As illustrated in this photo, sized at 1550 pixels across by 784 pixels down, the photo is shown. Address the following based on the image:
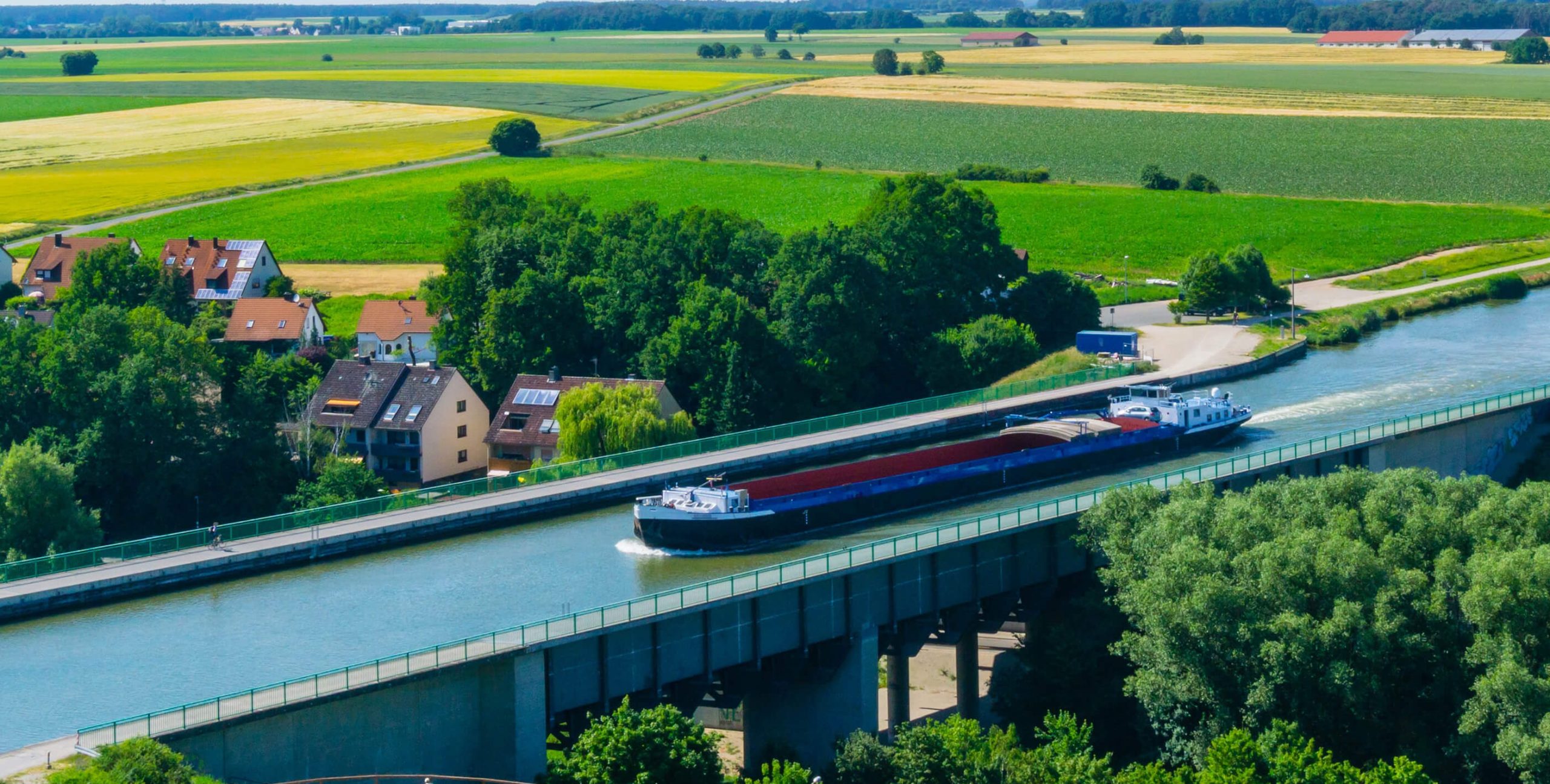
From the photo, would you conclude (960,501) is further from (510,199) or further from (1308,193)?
(1308,193)

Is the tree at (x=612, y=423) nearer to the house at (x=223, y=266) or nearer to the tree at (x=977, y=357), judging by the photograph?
the tree at (x=977, y=357)

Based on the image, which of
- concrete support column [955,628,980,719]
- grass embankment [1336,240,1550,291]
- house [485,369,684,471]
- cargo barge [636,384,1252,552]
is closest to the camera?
cargo barge [636,384,1252,552]

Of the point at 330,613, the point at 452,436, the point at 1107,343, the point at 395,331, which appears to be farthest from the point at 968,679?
the point at 395,331

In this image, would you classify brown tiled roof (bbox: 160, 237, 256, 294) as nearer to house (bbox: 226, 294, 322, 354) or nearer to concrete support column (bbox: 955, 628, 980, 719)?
house (bbox: 226, 294, 322, 354)

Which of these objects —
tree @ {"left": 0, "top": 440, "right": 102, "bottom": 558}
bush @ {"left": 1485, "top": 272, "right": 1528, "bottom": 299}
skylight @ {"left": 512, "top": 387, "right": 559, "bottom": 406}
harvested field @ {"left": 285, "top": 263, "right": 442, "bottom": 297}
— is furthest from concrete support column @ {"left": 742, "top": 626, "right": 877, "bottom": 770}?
bush @ {"left": 1485, "top": 272, "right": 1528, "bottom": 299}

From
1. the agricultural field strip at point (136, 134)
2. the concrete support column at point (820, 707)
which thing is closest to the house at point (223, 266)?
the agricultural field strip at point (136, 134)

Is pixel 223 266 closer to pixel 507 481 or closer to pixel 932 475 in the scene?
pixel 507 481
